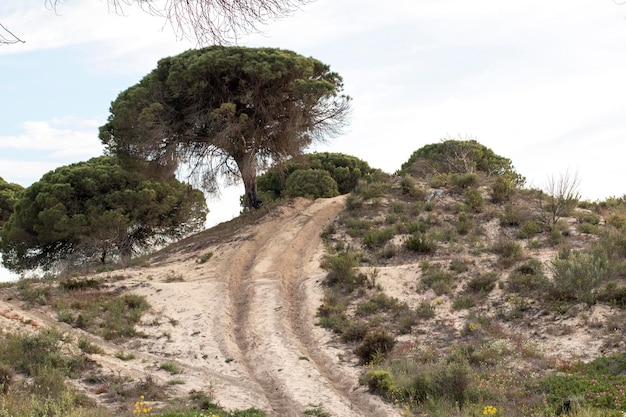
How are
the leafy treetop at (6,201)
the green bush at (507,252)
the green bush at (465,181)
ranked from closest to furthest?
the green bush at (507,252)
the green bush at (465,181)
the leafy treetop at (6,201)

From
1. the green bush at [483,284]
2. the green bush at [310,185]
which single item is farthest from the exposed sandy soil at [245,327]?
the green bush at [310,185]

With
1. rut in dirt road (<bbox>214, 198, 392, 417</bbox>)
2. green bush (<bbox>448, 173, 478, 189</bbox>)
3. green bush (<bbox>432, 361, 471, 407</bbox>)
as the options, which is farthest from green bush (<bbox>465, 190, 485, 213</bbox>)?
green bush (<bbox>432, 361, 471, 407</bbox>)

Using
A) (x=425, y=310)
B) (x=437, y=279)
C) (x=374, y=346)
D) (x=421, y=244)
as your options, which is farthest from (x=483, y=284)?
(x=374, y=346)

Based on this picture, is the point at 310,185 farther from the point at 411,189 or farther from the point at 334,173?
the point at 334,173

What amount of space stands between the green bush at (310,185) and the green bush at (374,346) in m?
18.6

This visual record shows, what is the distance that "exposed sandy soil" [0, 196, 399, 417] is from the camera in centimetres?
1247

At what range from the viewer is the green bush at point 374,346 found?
14.2 meters

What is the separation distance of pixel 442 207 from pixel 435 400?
52.2 feet

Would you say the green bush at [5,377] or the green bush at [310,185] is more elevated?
the green bush at [310,185]

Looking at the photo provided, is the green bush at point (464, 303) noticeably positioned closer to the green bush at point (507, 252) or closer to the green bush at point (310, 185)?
the green bush at point (507, 252)

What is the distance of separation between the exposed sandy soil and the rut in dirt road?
3 centimetres

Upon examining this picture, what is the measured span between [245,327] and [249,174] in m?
14.5

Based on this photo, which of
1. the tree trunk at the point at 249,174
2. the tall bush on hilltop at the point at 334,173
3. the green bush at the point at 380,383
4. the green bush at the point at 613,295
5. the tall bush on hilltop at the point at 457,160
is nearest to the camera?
the green bush at the point at 380,383

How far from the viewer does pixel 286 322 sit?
56.6 feet
